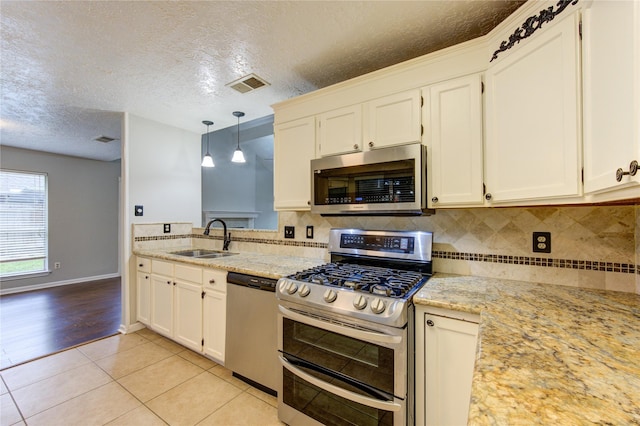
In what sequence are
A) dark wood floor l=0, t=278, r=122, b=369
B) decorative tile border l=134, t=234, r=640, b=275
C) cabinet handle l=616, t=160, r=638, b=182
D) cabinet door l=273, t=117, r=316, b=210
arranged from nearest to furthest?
cabinet handle l=616, t=160, r=638, b=182
decorative tile border l=134, t=234, r=640, b=275
cabinet door l=273, t=117, r=316, b=210
dark wood floor l=0, t=278, r=122, b=369

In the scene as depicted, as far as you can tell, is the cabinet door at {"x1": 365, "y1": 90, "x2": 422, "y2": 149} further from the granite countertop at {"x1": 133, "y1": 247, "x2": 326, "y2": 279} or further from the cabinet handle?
the granite countertop at {"x1": 133, "y1": 247, "x2": 326, "y2": 279}

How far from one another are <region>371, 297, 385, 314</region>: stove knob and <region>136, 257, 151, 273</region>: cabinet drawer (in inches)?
99.5

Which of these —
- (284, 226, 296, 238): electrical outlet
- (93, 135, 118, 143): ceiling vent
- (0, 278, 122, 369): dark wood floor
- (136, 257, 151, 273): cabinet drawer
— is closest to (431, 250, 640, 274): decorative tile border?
(284, 226, 296, 238): electrical outlet

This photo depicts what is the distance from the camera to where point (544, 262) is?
1572mm

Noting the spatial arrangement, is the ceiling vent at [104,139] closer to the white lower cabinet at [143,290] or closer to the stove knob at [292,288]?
the white lower cabinet at [143,290]

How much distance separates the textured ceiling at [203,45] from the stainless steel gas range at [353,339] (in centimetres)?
128

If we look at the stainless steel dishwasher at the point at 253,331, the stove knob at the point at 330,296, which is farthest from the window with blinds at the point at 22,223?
the stove knob at the point at 330,296

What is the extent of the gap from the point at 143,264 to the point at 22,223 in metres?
3.65

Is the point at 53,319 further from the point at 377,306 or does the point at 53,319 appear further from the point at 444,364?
the point at 444,364

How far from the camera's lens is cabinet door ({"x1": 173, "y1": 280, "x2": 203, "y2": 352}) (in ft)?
7.68

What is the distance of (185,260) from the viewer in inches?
95.2

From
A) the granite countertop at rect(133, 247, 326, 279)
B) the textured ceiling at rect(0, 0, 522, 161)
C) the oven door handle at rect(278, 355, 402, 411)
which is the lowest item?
the oven door handle at rect(278, 355, 402, 411)

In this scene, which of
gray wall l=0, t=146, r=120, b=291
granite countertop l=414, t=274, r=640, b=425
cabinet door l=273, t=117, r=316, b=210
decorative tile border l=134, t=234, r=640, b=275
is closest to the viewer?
granite countertop l=414, t=274, r=640, b=425

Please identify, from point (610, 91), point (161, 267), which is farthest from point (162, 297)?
point (610, 91)
